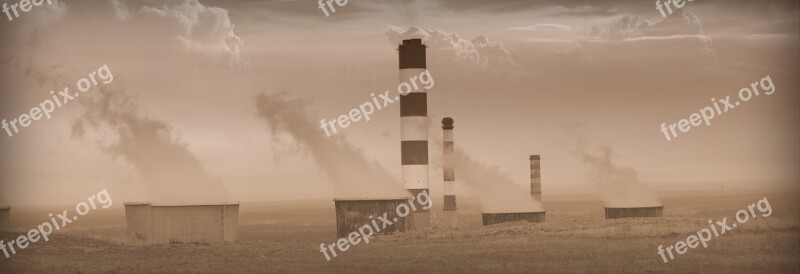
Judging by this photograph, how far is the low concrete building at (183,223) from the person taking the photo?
34.5 meters

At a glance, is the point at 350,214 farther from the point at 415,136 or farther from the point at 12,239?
the point at 12,239

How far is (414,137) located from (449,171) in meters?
7.48

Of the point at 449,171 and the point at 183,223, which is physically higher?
the point at 449,171

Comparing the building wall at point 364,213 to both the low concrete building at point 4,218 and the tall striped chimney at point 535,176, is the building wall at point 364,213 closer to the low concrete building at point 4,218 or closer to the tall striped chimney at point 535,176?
the low concrete building at point 4,218

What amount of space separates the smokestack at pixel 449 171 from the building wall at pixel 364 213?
13.4 meters

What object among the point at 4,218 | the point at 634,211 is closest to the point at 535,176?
the point at 634,211

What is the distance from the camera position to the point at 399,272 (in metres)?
23.7

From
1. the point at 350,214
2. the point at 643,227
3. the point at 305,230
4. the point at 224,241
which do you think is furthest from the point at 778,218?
the point at 305,230

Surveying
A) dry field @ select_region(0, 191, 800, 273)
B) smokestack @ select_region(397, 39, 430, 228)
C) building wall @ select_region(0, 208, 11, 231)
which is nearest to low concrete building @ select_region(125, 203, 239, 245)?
dry field @ select_region(0, 191, 800, 273)

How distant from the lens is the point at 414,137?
41.1 metres

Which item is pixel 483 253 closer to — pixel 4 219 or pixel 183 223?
pixel 183 223

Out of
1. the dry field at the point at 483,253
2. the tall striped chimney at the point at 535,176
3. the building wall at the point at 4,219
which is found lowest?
the dry field at the point at 483,253

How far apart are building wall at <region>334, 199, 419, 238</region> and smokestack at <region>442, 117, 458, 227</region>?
13.4 metres

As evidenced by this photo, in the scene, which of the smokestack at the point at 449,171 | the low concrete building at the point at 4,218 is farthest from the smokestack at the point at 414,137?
the low concrete building at the point at 4,218
